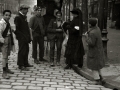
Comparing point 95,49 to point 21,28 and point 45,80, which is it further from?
point 21,28

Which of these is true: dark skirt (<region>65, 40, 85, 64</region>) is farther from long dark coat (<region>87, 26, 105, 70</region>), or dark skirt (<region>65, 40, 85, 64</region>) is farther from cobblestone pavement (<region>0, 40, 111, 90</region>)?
long dark coat (<region>87, 26, 105, 70</region>)

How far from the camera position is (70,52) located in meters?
8.73

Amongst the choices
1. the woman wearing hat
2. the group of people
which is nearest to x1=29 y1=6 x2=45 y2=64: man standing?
the group of people

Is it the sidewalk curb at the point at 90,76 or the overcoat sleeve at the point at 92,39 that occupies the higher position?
the overcoat sleeve at the point at 92,39


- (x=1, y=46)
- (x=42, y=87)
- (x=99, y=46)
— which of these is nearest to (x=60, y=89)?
(x=42, y=87)

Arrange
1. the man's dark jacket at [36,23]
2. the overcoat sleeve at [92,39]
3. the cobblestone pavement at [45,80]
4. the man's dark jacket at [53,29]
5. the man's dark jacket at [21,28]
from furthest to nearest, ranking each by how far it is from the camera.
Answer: the man's dark jacket at [36,23], the man's dark jacket at [53,29], the man's dark jacket at [21,28], the overcoat sleeve at [92,39], the cobblestone pavement at [45,80]

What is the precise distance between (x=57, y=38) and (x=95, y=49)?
2667 millimetres

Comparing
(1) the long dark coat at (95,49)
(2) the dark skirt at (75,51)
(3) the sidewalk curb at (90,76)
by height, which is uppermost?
(1) the long dark coat at (95,49)

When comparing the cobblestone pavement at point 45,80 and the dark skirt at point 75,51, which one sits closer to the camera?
the cobblestone pavement at point 45,80

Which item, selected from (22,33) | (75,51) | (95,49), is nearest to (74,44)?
(75,51)

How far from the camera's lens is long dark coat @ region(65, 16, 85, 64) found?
8.43 meters

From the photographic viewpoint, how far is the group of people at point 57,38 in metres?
6.75

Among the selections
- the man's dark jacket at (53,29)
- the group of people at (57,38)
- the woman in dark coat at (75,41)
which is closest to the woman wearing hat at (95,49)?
the group of people at (57,38)

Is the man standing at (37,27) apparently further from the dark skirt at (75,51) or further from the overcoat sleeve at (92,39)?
the overcoat sleeve at (92,39)
